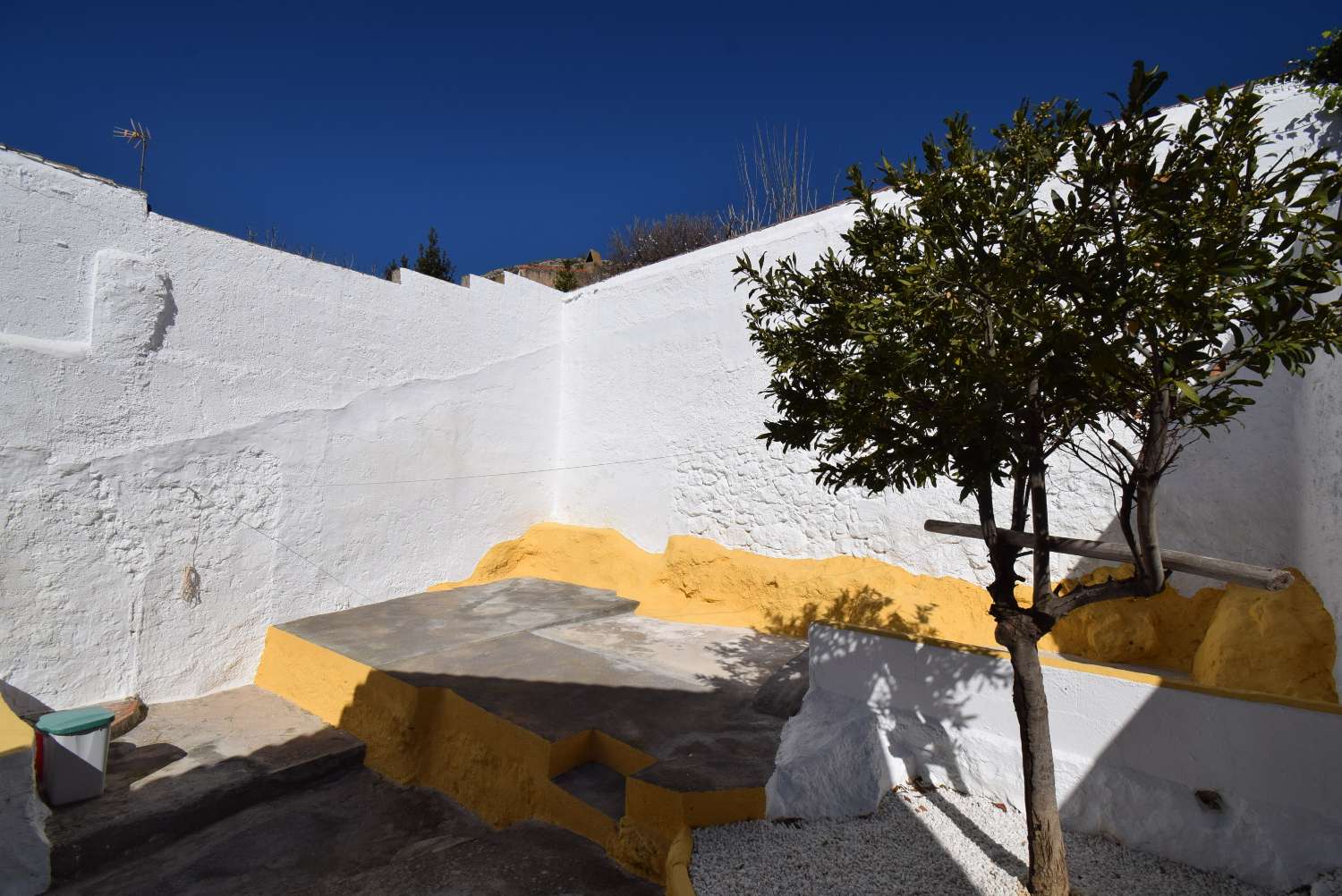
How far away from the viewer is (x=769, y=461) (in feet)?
27.6

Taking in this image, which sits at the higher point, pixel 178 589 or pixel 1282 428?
pixel 1282 428

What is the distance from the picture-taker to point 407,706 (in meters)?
5.59

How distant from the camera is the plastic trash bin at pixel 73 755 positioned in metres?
4.58

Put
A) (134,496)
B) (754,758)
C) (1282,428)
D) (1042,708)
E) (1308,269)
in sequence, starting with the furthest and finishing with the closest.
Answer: (134,496) < (1282,428) < (754,758) < (1042,708) < (1308,269)

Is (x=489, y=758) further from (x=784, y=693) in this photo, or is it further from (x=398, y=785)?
(x=784, y=693)

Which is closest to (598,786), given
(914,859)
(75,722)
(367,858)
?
(367,858)

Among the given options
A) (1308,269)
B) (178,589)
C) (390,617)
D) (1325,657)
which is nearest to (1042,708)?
(1308,269)

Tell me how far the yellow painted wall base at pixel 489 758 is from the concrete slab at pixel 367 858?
0.46 ft

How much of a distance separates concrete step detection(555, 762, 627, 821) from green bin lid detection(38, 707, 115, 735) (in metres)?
3.18

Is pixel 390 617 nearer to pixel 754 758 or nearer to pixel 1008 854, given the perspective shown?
pixel 754 758

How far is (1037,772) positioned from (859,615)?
427cm

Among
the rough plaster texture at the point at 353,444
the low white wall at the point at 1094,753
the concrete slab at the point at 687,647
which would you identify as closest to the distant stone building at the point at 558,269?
the rough plaster texture at the point at 353,444

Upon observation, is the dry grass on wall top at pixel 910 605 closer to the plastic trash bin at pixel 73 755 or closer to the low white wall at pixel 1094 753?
the low white wall at pixel 1094 753

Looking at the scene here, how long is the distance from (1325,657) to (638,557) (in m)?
6.85
